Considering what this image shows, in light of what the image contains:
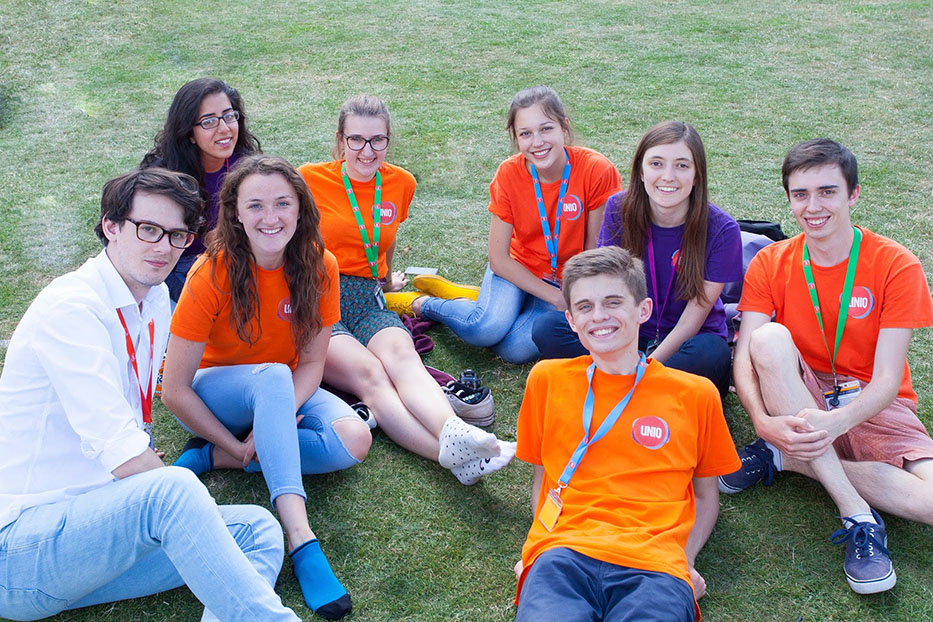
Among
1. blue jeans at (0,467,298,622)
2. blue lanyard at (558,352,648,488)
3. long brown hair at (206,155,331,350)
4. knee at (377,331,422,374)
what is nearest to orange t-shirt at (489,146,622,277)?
knee at (377,331,422,374)

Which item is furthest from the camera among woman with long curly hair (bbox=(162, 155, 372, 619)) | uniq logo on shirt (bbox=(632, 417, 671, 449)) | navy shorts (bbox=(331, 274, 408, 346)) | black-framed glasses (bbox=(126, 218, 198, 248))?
navy shorts (bbox=(331, 274, 408, 346))

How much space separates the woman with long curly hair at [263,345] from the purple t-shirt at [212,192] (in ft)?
3.74

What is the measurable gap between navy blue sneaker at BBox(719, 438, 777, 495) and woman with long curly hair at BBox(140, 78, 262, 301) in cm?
301

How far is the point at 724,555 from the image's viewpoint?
10.8ft

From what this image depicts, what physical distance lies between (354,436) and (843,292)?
220 centimetres

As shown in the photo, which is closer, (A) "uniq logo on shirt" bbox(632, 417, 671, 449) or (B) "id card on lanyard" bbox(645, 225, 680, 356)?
(A) "uniq logo on shirt" bbox(632, 417, 671, 449)

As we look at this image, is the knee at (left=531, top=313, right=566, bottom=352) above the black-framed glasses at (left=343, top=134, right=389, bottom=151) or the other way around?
the other way around

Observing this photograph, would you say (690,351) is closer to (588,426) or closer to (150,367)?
(588,426)

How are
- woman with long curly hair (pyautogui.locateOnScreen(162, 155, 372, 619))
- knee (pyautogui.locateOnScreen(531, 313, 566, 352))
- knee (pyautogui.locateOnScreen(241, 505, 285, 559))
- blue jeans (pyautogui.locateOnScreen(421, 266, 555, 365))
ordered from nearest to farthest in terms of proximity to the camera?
knee (pyautogui.locateOnScreen(241, 505, 285, 559)) < woman with long curly hair (pyautogui.locateOnScreen(162, 155, 372, 619)) < knee (pyautogui.locateOnScreen(531, 313, 566, 352)) < blue jeans (pyautogui.locateOnScreen(421, 266, 555, 365))

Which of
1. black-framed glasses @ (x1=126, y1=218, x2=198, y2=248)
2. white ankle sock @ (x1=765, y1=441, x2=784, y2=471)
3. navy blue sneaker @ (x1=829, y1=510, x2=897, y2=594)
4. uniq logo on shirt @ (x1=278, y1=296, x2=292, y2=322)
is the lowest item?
navy blue sneaker @ (x1=829, y1=510, x2=897, y2=594)

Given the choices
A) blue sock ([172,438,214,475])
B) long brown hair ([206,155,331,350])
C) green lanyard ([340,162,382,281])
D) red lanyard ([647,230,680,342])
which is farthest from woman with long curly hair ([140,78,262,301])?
red lanyard ([647,230,680,342])

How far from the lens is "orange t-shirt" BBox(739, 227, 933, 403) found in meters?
3.41

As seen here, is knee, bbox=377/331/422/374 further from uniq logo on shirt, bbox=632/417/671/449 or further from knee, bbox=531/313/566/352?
uniq logo on shirt, bbox=632/417/671/449

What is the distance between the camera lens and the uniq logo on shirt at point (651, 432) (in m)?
2.91
